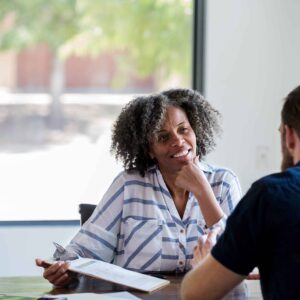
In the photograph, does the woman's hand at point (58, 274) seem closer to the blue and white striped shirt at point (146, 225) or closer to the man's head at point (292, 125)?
the blue and white striped shirt at point (146, 225)

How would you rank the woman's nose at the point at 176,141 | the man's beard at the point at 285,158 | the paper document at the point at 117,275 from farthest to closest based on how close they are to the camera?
the woman's nose at the point at 176,141
the paper document at the point at 117,275
the man's beard at the point at 285,158

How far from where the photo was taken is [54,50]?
12.1ft

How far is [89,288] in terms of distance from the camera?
208cm

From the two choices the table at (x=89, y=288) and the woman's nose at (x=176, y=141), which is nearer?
the table at (x=89, y=288)

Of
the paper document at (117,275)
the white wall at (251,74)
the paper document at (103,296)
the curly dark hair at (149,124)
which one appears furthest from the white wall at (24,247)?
the paper document at (103,296)

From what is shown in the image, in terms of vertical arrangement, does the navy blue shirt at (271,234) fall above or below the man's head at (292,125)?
below

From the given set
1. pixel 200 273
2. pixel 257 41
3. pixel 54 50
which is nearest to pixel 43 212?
pixel 54 50

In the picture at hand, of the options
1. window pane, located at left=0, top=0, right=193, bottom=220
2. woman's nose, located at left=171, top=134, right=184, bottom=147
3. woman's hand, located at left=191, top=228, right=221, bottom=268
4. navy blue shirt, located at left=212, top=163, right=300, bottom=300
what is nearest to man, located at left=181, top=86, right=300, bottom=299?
navy blue shirt, located at left=212, top=163, right=300, bottom=300

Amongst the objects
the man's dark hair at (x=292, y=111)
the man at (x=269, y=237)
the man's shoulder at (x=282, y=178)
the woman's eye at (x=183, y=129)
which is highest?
the man's dark hair at (x=292, y=111)

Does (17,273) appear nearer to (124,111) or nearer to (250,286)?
(124,111)

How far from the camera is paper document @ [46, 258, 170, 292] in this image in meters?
2.06

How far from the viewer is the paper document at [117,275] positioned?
6.75ft

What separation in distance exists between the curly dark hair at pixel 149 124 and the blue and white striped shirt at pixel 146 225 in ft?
0.28

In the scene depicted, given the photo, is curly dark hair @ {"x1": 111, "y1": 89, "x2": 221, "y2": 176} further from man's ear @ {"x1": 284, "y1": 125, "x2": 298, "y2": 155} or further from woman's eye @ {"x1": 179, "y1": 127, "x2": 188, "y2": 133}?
man's ear @ {"x1": 284, "y1": 125, "x2": 298, "y2": 155}
